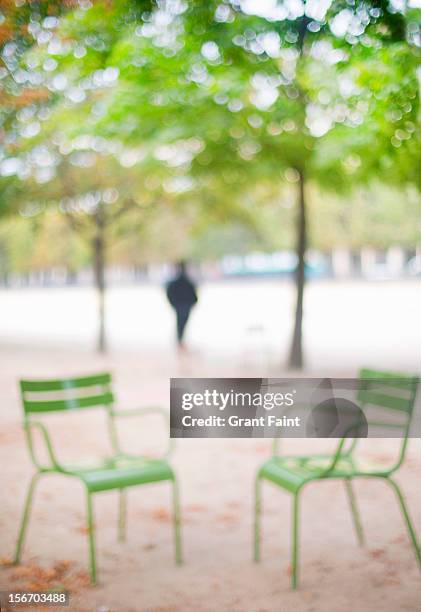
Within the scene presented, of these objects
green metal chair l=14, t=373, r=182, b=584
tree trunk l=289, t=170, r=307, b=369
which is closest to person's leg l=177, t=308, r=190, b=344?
tree trunk l=289, t=170, r=307, b=369

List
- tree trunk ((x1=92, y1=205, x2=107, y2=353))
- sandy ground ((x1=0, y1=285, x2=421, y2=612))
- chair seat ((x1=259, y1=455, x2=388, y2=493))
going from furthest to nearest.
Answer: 1. tree trunk ((x1=92, y1=205, x2=107, y2=353))
2. chair seat ((x1=259, y1=455, x2=388, y2=493))
3. sandy ground ((x1=0, y1=285, x2=421, y2=612))

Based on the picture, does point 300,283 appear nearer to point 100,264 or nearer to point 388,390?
point 100,264

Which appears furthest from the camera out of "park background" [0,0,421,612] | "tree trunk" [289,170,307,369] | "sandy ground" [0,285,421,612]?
"tree trunk" [289,170,307,369]

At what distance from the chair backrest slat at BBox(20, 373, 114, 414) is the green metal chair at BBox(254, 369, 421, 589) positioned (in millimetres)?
941

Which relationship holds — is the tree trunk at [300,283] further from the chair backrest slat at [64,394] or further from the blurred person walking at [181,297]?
the chair backrest slat at [64,394]

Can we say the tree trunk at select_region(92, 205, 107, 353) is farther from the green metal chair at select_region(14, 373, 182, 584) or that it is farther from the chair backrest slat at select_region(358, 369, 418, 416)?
the chair backrest slat at select_region(358, 369, 418, 416)

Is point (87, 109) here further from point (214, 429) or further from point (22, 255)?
point (22, 255)

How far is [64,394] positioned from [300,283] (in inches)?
298

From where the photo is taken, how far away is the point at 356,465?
375 cm

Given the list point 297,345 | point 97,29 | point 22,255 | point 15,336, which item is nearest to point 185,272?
point 297,345

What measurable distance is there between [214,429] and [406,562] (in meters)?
1.20

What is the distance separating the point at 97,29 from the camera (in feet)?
18.1

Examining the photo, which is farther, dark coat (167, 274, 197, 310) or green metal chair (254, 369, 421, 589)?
dark coat (167, 274, 197, 310)

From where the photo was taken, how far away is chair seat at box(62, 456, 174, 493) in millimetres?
3529
